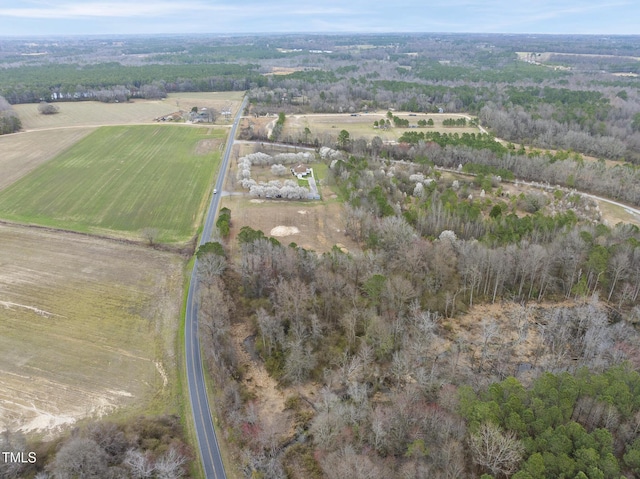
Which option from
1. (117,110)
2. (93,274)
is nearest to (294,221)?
(93,274)

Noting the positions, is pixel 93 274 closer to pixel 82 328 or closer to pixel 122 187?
pixel 82 328

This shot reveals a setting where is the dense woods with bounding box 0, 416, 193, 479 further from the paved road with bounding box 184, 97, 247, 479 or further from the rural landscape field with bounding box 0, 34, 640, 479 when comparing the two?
the paved road with bounding box 184, 97, 247, 479

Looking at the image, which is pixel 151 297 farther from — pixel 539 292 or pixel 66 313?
pixel 539 292

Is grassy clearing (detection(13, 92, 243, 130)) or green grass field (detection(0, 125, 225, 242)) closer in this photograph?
green grass field (detection(0, 125, 225, 242))

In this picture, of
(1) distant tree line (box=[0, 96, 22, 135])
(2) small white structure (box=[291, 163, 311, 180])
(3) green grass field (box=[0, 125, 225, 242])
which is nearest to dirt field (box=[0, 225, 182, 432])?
(3) green grass field (box=[0, 125, 225, 242])

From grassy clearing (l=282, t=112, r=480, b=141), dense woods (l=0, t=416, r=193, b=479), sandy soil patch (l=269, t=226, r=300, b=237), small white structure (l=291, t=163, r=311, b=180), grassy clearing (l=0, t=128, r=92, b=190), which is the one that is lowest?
dense woods (l=0, t=416, r=193, b=479)

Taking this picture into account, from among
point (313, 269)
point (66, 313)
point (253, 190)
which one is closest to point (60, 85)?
point (253, 190)

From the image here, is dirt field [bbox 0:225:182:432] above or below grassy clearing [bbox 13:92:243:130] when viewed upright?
below

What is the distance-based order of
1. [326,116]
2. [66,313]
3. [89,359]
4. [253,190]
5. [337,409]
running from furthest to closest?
[326,116]
[253,190]
[66,313]
[89,359]
[337,409]
